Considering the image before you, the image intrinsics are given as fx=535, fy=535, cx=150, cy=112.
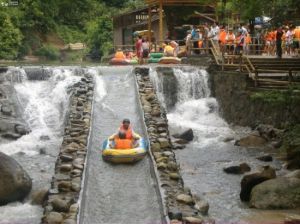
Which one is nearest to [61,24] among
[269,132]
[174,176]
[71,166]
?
[269,132]

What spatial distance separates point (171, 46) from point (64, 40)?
74.0ft

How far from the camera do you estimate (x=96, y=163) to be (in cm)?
1420

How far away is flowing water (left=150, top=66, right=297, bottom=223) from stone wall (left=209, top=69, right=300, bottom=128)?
1.50ft

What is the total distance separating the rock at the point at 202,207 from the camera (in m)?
11.8

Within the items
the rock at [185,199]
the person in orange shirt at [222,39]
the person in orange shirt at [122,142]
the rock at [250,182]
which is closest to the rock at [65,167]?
the person in orange shirt at [122,142]

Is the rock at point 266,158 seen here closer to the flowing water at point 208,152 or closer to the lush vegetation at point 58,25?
the flowing water at point 208,152

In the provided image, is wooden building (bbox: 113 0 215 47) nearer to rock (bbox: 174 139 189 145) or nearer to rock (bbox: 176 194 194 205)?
rock (bbox: 174 139 189 145)

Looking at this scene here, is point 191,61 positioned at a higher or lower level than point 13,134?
higher

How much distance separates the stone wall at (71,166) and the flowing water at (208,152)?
3.04m

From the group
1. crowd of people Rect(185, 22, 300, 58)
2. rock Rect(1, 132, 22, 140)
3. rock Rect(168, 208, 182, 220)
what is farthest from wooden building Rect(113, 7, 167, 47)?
rock Rect(168, 208, 182, 220)

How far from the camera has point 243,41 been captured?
25.8m

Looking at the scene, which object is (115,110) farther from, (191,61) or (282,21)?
(191,61)

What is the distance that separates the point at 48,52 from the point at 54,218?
37.3 meters

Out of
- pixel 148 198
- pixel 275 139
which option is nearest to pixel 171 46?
pixel 275 139
